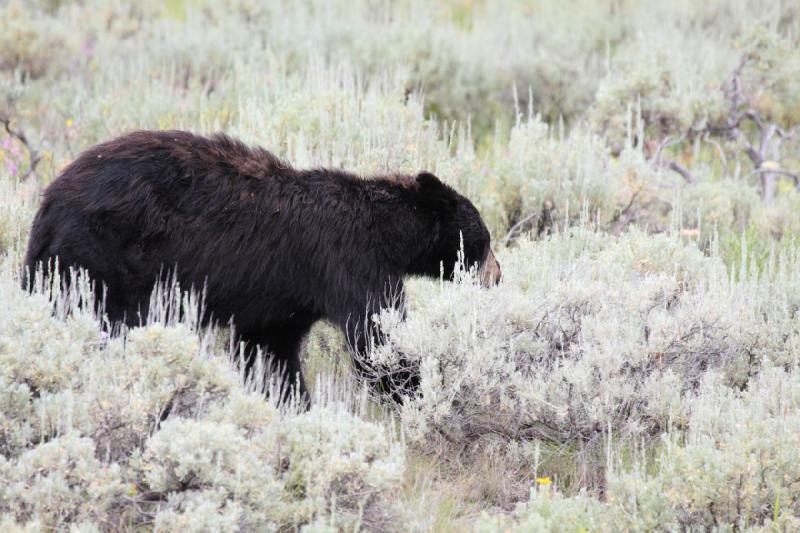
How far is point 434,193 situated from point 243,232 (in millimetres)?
1179

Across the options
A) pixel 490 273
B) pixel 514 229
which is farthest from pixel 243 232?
pixel 514 229

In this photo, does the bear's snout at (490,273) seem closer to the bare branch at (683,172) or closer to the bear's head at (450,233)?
the bear's head at (450,233)

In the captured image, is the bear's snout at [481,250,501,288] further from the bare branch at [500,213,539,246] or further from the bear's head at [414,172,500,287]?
the bare branch at [500,213,539,246]

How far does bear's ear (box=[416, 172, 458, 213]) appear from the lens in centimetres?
599

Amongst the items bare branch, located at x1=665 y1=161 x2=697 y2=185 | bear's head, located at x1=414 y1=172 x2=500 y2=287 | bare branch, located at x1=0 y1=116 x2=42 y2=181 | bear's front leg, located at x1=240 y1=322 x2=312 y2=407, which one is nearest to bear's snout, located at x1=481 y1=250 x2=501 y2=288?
bear's head, located at x1=414 y1=172 x2=500 y2=287

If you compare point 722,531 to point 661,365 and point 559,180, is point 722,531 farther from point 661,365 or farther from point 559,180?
point 559,180

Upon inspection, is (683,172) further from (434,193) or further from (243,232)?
(243,232)

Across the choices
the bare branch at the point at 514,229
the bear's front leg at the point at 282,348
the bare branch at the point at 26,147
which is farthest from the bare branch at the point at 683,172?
the bare branch at the point at 26,147

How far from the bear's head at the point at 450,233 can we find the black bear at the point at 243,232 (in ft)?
0.04

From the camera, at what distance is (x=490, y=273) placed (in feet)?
20.7

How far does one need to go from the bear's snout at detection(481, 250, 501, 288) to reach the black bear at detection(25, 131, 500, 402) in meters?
0.31

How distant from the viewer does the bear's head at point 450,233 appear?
19.8ft

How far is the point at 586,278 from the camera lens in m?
5.87

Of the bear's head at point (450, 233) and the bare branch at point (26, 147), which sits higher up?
the bear's head at point (450, 233)
